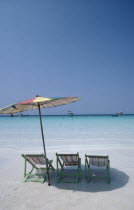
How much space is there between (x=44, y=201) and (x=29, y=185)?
1034 mm

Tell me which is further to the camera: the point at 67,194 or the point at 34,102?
the point at 34,102

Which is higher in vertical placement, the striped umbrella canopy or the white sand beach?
the striped umbrella canopy

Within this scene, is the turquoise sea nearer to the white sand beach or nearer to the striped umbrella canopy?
the striped umbrella canopy

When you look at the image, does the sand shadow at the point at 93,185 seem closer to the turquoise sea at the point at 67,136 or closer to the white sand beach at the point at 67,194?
the white sand beach at the point at 67,194

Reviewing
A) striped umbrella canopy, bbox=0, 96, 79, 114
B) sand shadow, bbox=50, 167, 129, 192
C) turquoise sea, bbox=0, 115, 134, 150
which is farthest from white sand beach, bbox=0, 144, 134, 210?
turquoise sea, bbox=0, 115, 134, 150

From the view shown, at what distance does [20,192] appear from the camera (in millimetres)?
4250

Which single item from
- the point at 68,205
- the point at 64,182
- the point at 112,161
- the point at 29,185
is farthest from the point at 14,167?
the point at 112,161

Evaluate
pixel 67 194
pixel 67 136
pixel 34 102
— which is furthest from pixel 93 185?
pixel 67 136

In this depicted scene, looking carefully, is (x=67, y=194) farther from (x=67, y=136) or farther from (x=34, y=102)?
(x=67, y=136)

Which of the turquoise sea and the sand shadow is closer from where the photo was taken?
the sand shadow

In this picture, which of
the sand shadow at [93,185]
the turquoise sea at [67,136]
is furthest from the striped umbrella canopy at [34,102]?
the turquoise sea at [67,136]

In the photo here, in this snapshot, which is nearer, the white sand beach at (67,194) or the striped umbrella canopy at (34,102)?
the white sand beach at (67,194)

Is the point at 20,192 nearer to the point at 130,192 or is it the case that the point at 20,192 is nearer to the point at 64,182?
the point at 64,182

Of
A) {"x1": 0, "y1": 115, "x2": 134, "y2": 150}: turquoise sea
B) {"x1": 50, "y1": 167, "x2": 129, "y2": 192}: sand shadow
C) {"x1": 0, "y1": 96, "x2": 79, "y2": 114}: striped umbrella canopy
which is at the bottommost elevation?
{"x1": 0, "y1": 115, "x2": 134, "y2": 150}: turquoise sea
